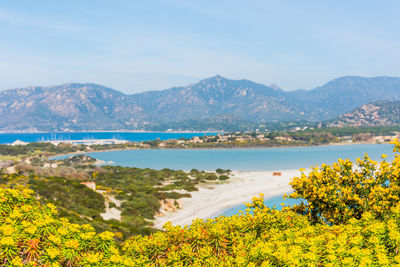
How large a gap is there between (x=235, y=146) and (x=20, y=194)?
170m

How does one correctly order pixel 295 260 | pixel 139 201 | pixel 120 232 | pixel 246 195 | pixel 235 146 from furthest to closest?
1. pixel 235 146
2. pixel 246 195
3. pixel 139 201
4. pixel 120 232
5. pixel 295 260

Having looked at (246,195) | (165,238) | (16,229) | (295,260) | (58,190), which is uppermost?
(16,229)

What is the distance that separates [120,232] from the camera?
30.8 metres

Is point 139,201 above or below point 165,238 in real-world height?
below

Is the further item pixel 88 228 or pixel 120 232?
pixel 120 232

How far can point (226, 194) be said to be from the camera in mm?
58156

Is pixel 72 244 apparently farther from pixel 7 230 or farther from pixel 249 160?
pixel 249 160

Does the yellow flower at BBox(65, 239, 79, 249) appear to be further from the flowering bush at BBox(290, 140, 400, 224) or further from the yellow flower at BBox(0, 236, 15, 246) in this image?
the flowering bush at BBox(290, 140, 400, 224)

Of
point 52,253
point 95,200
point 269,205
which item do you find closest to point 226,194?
point 269,205

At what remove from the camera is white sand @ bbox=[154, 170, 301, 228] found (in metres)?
43.4

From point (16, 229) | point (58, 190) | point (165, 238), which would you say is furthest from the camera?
point (58, 190)

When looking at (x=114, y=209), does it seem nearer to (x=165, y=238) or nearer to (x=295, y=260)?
(x=165, y=238)

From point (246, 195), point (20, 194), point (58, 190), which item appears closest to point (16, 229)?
point (20, 194)

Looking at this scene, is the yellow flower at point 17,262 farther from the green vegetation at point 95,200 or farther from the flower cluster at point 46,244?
the green vegetation at point 95,200
